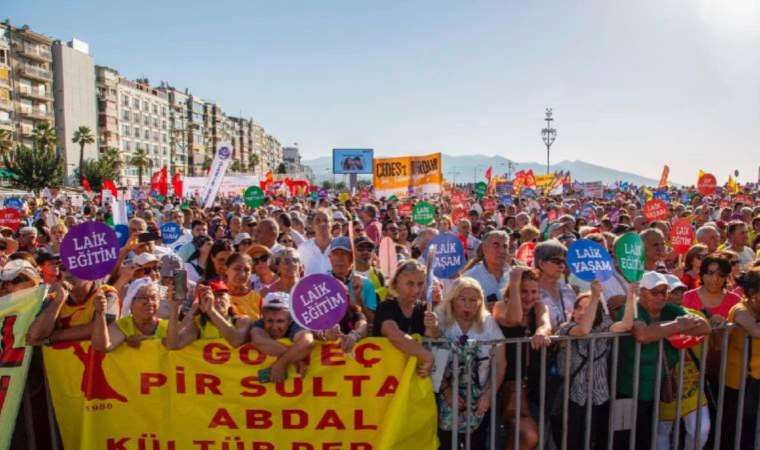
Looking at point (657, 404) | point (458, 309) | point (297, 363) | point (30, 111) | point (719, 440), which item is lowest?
point (719, 440)

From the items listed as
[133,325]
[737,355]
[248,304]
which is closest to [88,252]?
[133,325]

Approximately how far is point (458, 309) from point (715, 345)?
6.81 feet

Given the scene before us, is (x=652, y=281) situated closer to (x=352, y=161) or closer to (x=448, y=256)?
(x=448, y=256)

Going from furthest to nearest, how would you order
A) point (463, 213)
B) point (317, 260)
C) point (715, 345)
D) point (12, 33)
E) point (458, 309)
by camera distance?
point (12, 33) < point (463, 213) < point (317, 260) < point (715, 345) < point (458, 309)

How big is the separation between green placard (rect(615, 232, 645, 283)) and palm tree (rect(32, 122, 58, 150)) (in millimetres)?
71910

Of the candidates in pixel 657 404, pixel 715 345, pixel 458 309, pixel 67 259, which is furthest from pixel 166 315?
pixel 715 345

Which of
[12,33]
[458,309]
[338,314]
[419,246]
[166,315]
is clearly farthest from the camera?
[12,33]

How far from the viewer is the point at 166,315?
478 centimetres

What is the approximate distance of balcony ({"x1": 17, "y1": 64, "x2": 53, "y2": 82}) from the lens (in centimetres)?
6869

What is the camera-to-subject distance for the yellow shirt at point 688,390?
429 cm

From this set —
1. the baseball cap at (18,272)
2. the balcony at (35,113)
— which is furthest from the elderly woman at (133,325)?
the balcony at (35,113)

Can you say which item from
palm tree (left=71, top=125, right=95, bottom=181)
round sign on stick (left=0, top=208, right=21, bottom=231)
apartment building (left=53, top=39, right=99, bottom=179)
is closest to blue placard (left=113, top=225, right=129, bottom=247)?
round sign on stick (left=0, top=208, right=21, bottom=231)

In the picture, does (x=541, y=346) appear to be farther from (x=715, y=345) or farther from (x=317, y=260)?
(x=317, y=260)

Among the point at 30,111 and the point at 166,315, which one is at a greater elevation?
the point at 30,111
